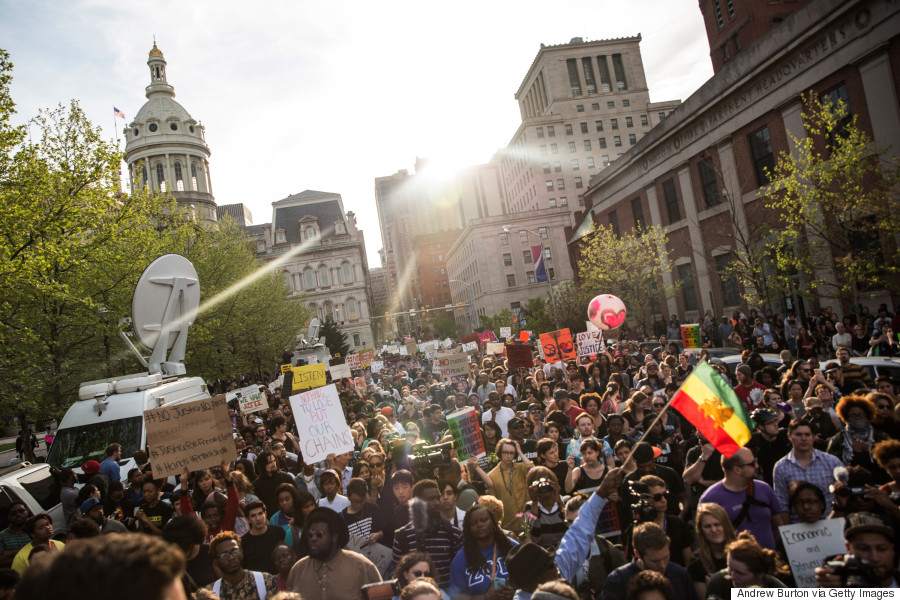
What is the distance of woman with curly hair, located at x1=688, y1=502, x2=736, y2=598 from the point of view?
421 centimetres

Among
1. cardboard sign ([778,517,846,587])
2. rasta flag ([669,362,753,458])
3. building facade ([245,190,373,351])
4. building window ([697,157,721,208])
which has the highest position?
building facade ([245,190,373,351])

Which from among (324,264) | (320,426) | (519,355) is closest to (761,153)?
(519,355)

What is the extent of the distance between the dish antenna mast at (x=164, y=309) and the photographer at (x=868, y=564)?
48.0 feet

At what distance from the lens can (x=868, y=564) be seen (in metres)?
3.40

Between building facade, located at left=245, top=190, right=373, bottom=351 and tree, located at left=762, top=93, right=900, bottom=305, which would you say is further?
building facade, located at left=245, top=190, right=373, bottom=351

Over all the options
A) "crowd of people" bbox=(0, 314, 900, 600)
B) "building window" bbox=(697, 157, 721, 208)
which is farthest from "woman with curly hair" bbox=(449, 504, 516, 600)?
"building window" bbox=(697, 157, 721, 208)

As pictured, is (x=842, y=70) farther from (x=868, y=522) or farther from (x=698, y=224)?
(x=868, y=522)

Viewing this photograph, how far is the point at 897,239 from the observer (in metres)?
17.7

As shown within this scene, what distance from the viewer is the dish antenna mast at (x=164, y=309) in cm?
1501

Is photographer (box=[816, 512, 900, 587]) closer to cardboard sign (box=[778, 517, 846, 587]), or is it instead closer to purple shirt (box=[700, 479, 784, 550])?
cardboard sign (box=[778, 517, 846, 587])

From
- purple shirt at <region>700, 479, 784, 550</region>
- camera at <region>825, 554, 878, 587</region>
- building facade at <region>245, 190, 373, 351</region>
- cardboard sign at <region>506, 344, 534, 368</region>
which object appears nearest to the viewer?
camera at <region>825, 554, 878, 587</region>

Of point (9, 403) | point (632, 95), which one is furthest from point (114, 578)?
point (632, 95)

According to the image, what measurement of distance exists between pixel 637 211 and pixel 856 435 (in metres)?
32.3

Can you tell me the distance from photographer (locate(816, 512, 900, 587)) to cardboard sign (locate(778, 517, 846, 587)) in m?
0.42
